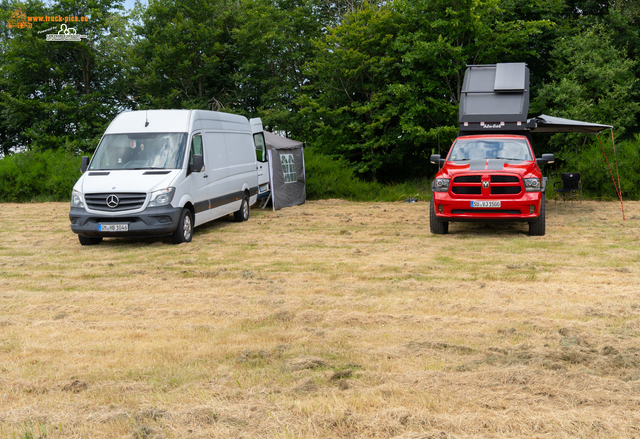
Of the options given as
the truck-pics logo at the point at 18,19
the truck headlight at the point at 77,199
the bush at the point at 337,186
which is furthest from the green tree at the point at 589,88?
the truck-pics logo at the point at 18,19

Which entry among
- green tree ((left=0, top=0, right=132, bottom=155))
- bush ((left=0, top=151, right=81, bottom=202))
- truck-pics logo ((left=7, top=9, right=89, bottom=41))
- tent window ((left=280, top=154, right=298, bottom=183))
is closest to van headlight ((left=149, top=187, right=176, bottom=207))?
tent window ((left=280, top=154, right=298, bottom=183))

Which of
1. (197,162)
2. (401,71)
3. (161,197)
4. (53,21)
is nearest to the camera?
(161,197)

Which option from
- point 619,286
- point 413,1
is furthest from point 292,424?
point 413,1

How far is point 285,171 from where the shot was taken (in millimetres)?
18984

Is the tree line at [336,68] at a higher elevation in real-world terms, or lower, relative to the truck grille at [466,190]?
higher

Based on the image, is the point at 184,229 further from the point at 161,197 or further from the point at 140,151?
the point at 140,151

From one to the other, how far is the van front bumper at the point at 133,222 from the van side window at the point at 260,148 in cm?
773

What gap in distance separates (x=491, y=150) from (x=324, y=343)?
8234 mm

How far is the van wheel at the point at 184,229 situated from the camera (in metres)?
10.6

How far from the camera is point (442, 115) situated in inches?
934

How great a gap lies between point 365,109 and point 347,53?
2.42m

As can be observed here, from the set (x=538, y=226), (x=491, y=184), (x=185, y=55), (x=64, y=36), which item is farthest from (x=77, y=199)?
(x=64, y=36)

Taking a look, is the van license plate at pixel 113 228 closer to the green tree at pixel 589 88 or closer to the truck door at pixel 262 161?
the truck door at pixel 262 161

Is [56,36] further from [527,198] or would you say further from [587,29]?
[527,198]
